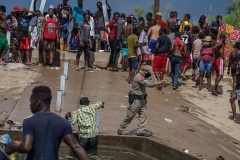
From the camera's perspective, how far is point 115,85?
654 inches

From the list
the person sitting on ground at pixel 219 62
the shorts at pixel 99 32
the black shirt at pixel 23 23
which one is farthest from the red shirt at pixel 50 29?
the person sitting on ground at pixel 219 62

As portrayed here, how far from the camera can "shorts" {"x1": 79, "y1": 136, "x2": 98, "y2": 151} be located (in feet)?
34.1

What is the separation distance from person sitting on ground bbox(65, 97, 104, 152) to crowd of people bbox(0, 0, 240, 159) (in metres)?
5.82

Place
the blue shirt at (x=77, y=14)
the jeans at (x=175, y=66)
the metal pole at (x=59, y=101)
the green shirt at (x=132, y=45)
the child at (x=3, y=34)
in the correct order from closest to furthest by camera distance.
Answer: the metal pole at (x=59, y=101) < the green shirt at (x=132, y=45) < the jeans at (x=175, y=66) < the child at (x=3, y=34) < the blue shirt at (x=77, y=14)

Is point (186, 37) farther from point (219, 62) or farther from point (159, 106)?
point (159, 106)

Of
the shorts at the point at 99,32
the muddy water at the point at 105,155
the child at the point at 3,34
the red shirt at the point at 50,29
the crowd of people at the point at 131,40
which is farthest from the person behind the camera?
the shorts at the point at 99,32

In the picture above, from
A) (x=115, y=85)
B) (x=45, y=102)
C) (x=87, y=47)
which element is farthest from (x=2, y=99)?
(x=45, y=102)

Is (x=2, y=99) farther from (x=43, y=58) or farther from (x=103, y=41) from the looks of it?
(x=103, y=41)

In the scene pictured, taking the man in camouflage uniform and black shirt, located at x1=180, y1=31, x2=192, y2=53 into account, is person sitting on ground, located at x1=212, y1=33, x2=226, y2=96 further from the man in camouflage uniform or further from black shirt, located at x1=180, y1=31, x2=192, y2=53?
the man in camouflage uniform

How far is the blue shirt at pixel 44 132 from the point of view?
5.42 meters

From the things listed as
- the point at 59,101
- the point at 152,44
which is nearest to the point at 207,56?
the point at 152,44

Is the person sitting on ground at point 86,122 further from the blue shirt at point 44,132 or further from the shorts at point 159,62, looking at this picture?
the shorts at point 159,62

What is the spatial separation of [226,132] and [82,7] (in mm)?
7410

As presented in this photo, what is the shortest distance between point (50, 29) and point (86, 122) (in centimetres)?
835
